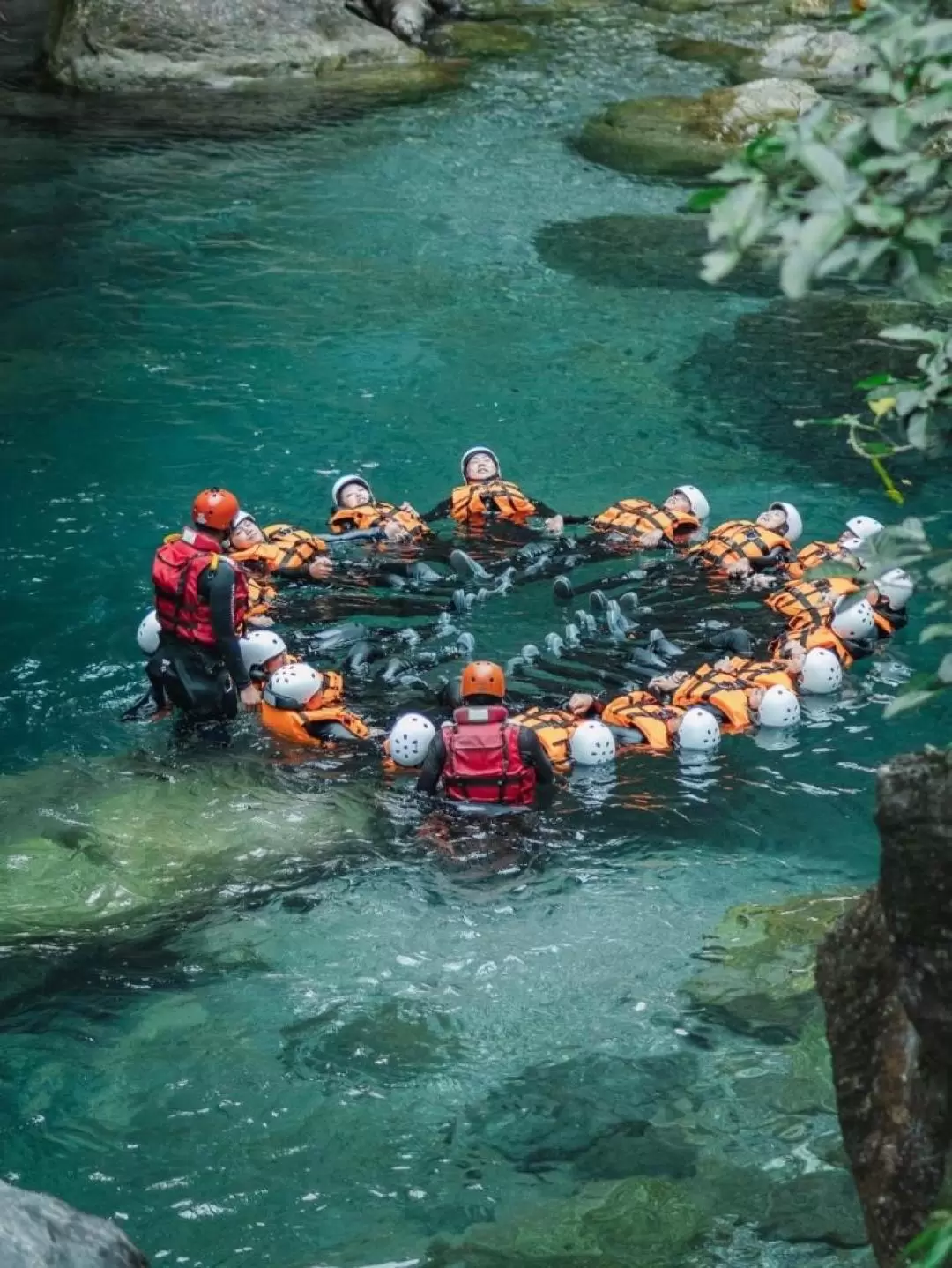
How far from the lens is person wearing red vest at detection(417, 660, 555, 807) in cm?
893

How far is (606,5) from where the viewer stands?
26.5 m

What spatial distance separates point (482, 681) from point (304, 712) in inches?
58.6

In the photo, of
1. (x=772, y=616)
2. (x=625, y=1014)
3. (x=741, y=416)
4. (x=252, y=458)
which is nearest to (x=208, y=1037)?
(x=625, y=1014)

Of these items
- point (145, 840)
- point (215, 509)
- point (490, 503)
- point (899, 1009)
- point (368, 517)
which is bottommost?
point (145, 840)

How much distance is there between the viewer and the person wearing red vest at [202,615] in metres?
9.81

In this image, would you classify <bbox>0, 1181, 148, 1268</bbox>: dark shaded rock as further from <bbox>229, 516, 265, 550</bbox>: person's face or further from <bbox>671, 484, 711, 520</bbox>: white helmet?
<bbox>671, 484, 711, 520</bbox>: white helmet

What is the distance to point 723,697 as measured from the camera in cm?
1009

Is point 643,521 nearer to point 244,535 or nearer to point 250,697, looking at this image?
point 244,535

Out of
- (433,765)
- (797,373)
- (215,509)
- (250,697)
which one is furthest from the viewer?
(797,373)

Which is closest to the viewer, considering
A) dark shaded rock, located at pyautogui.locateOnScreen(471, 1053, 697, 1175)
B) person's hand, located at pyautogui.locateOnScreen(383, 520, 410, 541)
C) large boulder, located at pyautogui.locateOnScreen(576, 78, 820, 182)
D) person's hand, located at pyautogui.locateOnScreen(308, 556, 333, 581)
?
dark shaded rock, located at pyautogui.locateOnScreen(471, 1053, 697, 1175)

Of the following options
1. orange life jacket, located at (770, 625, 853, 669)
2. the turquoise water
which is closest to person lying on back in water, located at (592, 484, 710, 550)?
the turquoise water

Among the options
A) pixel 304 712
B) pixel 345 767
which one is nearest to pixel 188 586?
pixel 304 712

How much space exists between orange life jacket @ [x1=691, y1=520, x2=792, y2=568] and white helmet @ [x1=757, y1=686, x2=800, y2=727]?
6.52 feet

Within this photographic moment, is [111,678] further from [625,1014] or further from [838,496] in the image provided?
[838,496]
